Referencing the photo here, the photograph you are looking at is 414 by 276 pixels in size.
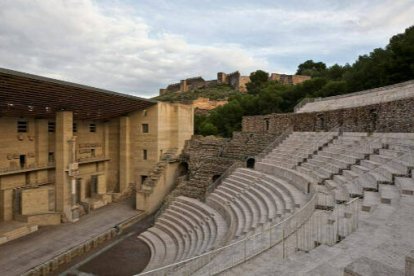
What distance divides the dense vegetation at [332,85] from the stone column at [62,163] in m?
20.7

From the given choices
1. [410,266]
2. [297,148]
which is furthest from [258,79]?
[410,266]

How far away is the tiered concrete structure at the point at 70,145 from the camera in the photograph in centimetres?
1742

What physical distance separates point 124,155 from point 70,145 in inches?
247

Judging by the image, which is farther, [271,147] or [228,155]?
[228,155]

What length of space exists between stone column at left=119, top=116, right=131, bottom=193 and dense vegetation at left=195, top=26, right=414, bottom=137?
46.9ft

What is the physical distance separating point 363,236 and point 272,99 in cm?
3206

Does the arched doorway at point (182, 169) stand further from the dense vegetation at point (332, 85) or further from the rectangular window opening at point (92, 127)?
the dense vegetation at point (332, 85)

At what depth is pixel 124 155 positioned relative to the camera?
25.8m

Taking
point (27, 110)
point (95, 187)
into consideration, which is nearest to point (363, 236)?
point (27, 110)

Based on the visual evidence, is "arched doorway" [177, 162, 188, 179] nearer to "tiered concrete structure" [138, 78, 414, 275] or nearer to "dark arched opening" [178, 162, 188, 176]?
"dark arched opening" [178, 162, 188, 176]

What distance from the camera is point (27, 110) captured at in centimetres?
1856

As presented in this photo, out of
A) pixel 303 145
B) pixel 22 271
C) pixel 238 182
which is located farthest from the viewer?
pixel 303 145

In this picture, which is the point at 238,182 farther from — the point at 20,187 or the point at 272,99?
the point at 272,99

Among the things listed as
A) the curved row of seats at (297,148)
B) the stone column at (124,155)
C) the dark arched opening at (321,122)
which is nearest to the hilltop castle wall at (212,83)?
the stone column at (124,155)
